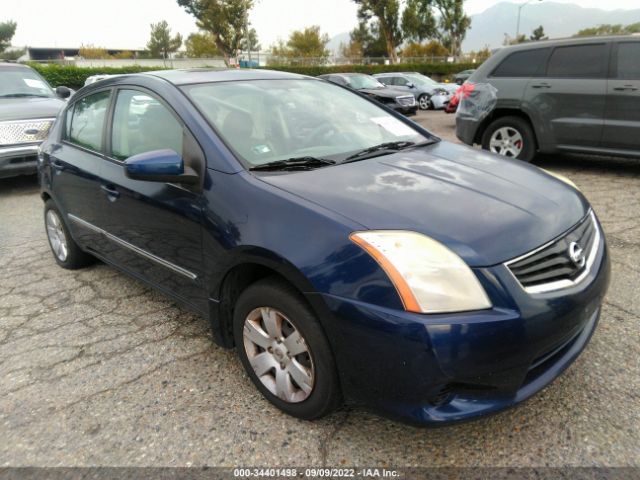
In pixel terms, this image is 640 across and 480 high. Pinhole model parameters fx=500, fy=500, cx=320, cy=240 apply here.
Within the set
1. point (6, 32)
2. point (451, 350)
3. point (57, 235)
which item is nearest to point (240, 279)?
point (451, 350)

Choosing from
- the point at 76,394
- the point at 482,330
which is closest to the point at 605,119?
the point at 482,330

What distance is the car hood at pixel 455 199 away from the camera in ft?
6.18

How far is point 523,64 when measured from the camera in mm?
6547

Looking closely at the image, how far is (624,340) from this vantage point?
2.69m

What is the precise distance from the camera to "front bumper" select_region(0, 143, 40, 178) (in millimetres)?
6434

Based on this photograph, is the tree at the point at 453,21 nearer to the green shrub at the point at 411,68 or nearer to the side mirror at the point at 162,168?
the green shrub at the point at 411,68

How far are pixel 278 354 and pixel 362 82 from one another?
14.4 metres

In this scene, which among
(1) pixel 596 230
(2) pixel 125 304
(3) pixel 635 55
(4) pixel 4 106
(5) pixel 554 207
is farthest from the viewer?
(4) pixel 4 106

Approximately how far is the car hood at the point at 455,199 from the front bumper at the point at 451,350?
17 cm

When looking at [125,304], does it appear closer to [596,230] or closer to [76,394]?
[76,394]

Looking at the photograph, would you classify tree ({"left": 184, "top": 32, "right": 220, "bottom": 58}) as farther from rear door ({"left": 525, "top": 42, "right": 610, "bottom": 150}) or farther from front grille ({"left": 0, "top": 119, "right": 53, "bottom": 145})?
rear door ({"left": 525, "top": 42, "right": 610, "bottom": 150})

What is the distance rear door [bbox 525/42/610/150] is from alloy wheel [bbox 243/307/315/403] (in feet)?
17.7

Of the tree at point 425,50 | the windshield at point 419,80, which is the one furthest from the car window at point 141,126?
the tree at point 425,50

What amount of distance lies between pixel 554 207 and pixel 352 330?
1.11 metres
